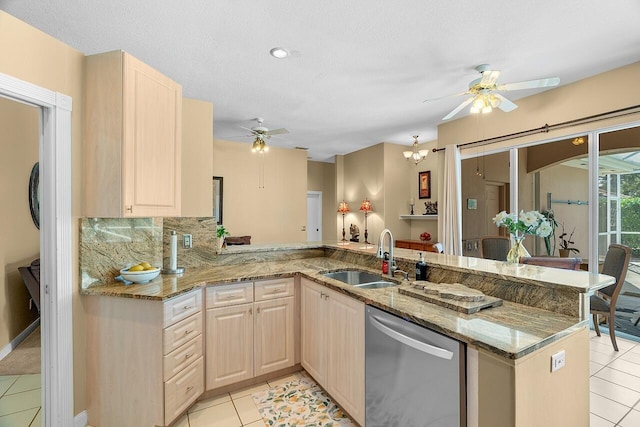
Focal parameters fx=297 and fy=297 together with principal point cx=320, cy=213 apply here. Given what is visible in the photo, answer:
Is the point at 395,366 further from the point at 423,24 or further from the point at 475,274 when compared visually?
the point at 423,24

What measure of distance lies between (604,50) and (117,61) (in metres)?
4.13

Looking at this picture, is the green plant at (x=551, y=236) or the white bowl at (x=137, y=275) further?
the green plant at (x=551, y=236)

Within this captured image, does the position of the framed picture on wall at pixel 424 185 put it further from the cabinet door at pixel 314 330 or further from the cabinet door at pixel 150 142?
the cabinet door at pixel 150 142

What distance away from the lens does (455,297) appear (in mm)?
1658

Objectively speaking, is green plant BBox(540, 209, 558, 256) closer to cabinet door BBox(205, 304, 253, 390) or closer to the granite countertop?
the granite countertop

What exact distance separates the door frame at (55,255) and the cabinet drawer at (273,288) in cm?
124

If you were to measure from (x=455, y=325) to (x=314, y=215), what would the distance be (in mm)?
7134

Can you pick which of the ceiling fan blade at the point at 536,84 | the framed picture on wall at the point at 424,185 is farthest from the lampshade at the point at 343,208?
the ceiling fan blade at the point at 536,84

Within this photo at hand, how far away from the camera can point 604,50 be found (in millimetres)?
2812

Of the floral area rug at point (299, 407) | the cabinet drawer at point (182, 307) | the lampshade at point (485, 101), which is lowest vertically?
the floral area rug at point (299, 407)

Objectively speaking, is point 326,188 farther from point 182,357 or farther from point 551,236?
point 182,357

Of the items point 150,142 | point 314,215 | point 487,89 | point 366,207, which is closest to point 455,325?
point 150,142

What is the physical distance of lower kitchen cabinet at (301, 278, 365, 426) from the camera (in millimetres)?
1854

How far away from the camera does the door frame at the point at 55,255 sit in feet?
5.96
